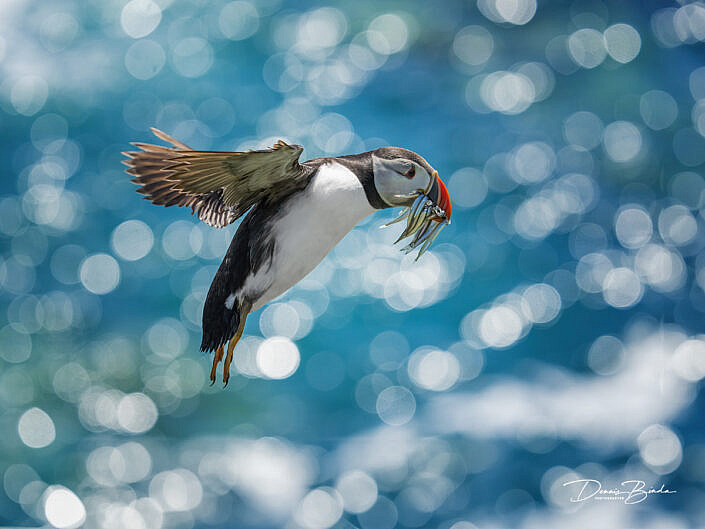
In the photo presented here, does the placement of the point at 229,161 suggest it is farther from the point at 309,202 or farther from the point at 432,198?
the point at 432,198

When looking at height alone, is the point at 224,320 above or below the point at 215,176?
below

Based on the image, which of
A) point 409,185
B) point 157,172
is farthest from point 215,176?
point 409,185

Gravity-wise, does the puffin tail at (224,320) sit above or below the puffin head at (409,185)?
below

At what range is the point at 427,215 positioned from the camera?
2.49ft

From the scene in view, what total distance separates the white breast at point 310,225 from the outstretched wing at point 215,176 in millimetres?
19

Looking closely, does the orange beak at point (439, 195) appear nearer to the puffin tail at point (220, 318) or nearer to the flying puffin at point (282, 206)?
the flying puffin at point (282, 206)

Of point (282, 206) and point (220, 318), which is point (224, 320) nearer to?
point (220, 318)

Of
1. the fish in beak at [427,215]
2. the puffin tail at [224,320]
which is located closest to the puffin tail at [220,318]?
the puffin tail at [224,320]

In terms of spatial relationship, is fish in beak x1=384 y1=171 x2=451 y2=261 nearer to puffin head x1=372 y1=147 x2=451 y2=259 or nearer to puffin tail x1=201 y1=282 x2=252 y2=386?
puffin head x1=372 y1=147 x2=451 y2=259

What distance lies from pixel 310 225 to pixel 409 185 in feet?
0.32

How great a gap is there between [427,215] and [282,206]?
0.14 m

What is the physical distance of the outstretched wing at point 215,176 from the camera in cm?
66

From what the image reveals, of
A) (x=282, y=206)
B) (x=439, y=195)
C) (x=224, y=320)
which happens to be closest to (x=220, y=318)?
(x=224, y=320)

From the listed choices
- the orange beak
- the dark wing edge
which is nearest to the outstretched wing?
the dark wing edge
